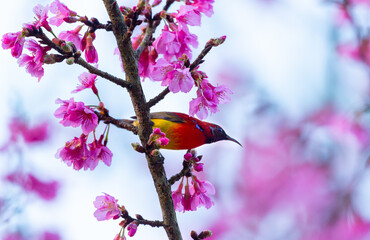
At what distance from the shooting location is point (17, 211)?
2.99 m

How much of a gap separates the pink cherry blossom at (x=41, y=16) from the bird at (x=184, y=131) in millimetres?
697

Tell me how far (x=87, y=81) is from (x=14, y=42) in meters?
0.27

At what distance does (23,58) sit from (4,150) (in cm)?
224

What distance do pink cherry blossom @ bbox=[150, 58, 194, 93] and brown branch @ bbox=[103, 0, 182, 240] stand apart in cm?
9

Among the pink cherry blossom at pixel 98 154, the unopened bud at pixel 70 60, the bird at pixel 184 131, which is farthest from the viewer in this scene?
the bird at pixel 184 131

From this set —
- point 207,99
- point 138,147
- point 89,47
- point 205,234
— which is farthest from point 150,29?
point 205,234

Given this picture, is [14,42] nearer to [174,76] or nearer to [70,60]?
[70,60]

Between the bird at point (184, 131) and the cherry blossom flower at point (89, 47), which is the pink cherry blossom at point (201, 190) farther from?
the cherry blossom flower at point (89, 47)

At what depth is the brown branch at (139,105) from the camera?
1.37 meters

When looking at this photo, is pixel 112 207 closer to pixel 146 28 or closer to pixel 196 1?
pixel 146 28

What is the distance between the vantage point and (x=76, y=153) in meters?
1.45

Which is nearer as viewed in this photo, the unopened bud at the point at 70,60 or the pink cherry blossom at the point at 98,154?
the unopened bud at the point at 70,60

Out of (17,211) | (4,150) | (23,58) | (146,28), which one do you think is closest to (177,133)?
(146,28)

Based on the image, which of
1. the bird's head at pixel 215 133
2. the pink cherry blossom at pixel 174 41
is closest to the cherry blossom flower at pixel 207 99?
the pink cherry blossom at pixel 174 41
